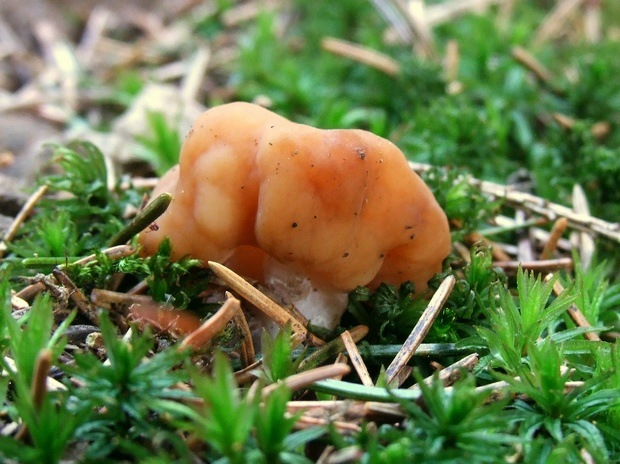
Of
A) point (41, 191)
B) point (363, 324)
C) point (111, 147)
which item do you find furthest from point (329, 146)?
point (111, 147)

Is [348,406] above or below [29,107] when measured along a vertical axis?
below

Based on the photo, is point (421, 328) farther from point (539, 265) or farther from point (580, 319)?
point (539, 265)

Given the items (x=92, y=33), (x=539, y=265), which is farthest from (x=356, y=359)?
(x=92, y=33)

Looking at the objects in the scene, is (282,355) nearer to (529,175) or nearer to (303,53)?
(529,175)

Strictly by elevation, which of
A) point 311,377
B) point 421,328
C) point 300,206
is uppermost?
point 300,206

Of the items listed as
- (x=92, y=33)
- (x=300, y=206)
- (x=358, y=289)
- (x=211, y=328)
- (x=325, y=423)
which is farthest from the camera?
(x=92, y=33)

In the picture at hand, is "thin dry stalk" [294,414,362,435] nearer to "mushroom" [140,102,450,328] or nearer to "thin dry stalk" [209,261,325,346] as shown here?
"thin dry stalk" [209,261,325,346]
